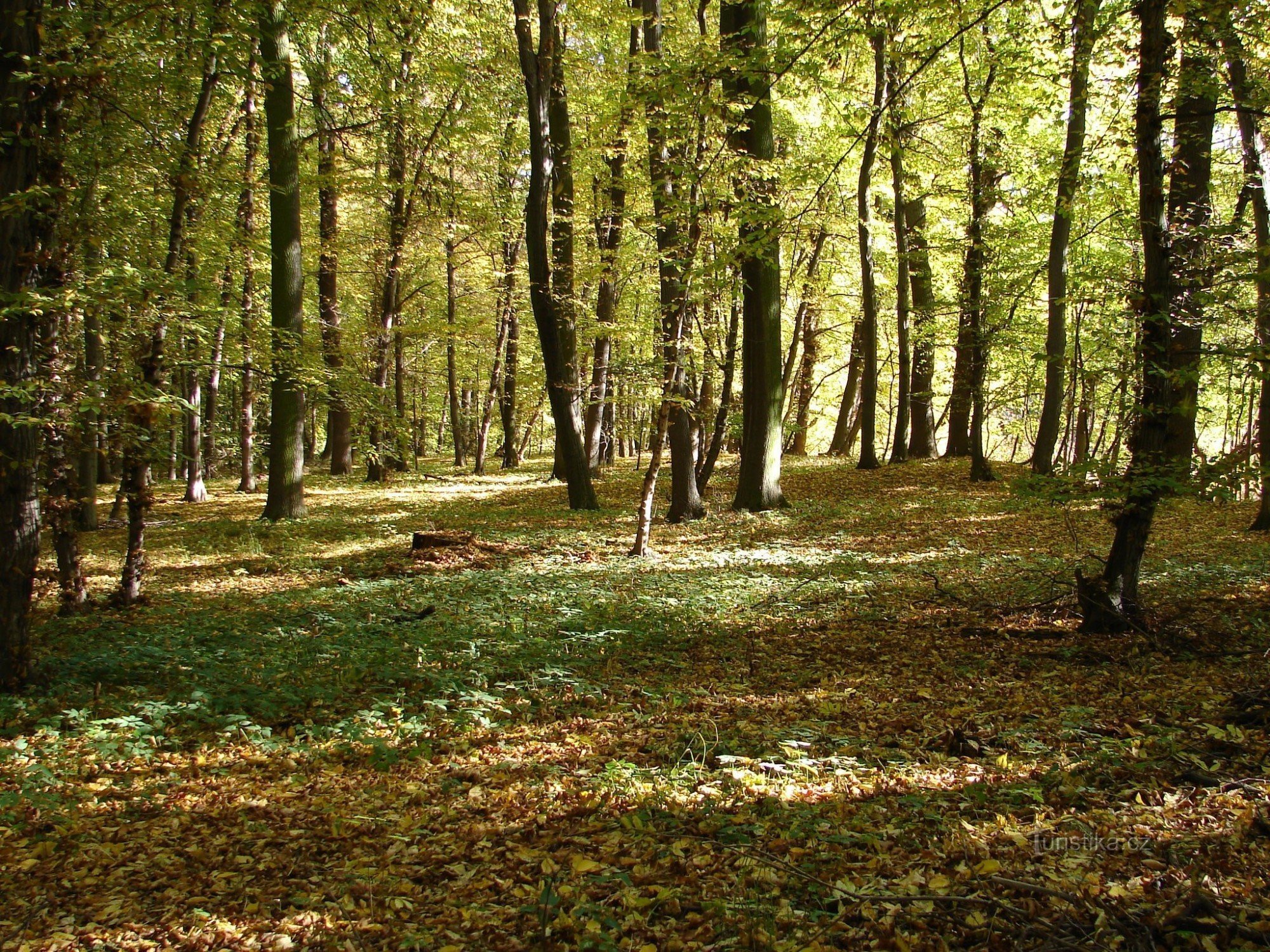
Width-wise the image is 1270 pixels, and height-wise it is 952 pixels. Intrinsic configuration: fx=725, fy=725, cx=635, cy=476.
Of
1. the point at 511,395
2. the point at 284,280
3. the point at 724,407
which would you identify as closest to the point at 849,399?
the point at 511,395

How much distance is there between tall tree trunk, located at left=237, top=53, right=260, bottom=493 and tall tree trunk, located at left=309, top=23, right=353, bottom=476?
1.02 meters

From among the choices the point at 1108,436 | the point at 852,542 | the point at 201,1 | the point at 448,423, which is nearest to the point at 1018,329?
the point at 852,542

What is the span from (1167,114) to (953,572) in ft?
19.0

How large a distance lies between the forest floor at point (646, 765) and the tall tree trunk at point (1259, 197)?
5.13ft

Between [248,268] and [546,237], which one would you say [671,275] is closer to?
[546,237]

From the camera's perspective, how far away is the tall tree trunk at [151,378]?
23.4 ft

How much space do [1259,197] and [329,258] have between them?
746 inches

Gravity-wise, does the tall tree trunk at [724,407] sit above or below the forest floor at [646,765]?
above

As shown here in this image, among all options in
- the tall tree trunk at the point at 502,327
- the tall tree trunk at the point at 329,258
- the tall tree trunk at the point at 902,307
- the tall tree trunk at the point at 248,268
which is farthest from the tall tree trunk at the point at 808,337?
the tall tree trunk at the point at 248,268

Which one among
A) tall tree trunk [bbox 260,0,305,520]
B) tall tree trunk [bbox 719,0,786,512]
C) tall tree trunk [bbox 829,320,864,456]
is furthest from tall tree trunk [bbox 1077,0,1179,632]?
tall tree trunk [bbox 829,320,864,456]

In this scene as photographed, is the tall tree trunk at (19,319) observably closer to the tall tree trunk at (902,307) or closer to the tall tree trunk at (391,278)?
the tall tree trunk at (391,278)

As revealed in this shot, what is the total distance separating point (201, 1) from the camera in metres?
6.23

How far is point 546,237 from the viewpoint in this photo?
1388cm

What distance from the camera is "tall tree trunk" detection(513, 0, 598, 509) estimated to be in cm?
1324
